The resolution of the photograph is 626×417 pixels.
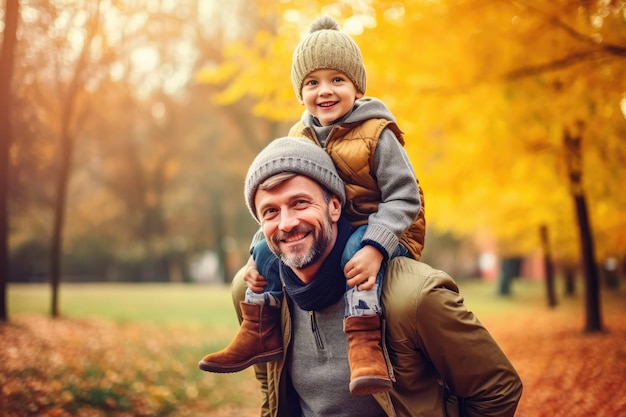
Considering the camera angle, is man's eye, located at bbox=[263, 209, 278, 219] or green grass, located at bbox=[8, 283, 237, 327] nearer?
man's eye, located at bbox=[263, 209, 278, 219]

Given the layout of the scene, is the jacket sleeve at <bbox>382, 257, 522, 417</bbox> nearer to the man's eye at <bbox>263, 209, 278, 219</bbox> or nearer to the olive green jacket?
the olive green jacket

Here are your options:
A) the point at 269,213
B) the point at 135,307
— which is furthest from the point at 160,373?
the point at 135,307

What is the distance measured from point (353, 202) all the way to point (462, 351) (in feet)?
2.61

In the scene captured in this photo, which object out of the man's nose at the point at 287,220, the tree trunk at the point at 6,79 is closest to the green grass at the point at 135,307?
the tree trunk at the point at 6,79

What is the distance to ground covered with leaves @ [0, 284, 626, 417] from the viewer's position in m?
5.37

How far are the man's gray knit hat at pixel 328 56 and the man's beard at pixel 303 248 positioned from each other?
76cm

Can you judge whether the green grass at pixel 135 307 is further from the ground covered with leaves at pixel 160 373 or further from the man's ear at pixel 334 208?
the man's ear at pixel 334 208

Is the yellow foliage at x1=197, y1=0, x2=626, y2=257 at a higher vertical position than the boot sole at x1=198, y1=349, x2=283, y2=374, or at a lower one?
higher

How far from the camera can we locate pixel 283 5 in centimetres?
602

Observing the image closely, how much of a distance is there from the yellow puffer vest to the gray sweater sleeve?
0.04m

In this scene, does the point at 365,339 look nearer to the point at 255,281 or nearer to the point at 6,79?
the point at 255,281

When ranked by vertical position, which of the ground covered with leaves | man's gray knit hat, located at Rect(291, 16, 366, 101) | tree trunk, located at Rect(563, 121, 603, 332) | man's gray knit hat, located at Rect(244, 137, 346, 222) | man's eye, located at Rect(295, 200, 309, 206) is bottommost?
the ground covered with leaves

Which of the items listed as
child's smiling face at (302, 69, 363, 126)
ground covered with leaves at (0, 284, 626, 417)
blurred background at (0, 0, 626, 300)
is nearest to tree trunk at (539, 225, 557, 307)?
blurred background at (0, 0, 626, 300)

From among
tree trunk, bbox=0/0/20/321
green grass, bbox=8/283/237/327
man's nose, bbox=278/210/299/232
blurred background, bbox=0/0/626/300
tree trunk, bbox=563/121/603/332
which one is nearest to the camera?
man's nose, bbox=278/210/299/232
